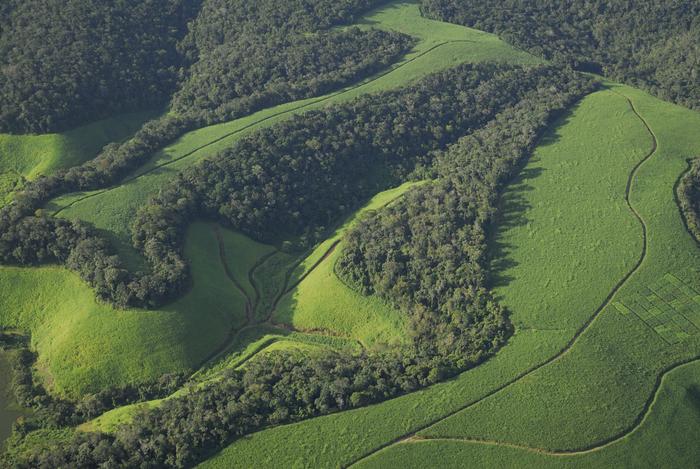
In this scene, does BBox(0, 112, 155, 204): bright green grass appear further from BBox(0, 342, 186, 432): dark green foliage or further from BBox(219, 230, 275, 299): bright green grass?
BBox(0, 342, 186, 432): dark green foliage

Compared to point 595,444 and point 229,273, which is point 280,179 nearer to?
point 229,273

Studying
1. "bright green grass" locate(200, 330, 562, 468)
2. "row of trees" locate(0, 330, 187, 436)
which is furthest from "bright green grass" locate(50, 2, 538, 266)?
"bright green grass" locate(200, 330, 562, 468)

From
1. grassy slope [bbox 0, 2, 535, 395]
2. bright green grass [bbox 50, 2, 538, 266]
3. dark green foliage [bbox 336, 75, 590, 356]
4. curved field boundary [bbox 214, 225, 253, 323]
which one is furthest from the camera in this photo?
bright green grass [bbox 50, 2, 538, 266]

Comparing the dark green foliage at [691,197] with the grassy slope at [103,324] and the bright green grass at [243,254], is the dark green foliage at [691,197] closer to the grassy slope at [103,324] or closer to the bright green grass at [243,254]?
the bright green grass at [243,254]

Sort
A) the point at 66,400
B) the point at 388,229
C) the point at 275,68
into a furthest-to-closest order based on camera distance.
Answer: the point at 275,68, the point at 388,229, the point at 66,400

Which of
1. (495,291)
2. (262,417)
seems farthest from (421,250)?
(262,417)

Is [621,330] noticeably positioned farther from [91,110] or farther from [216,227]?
[91,110]

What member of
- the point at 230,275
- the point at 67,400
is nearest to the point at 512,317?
the point at 230,275
